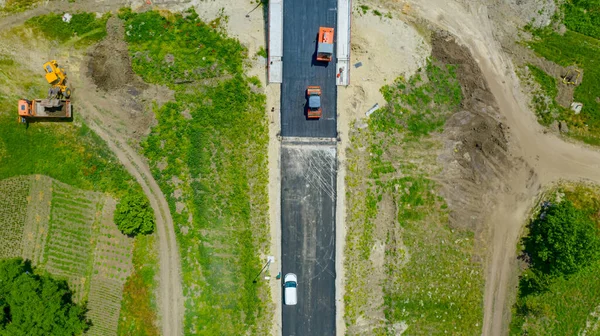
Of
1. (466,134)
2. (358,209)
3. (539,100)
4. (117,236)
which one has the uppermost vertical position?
(539,100)

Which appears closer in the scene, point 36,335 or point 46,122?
point 36,335

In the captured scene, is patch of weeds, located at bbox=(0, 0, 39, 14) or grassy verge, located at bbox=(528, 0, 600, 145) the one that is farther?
grassy verge, located at bbox=(528, 0, 600, 145)

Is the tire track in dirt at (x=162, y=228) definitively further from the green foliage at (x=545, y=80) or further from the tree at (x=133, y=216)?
the green foliage at (x=545, y=80)

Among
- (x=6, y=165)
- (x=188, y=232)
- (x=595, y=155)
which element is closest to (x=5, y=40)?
(x=6, y=165)

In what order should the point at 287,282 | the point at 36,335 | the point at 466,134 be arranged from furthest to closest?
the point at 466,134
the point at 287,282
the point at 36,335

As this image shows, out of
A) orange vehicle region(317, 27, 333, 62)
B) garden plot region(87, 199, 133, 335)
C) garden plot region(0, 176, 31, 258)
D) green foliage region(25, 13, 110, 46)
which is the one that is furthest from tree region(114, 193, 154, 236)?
Answer: orange vehicle region(317, 27, 333, 62)

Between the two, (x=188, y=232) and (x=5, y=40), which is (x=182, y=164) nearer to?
(x=188, y=232)

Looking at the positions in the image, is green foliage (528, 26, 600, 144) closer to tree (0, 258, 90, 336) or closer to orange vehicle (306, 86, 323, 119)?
orange vehicle (306, 86, 323, 119)
